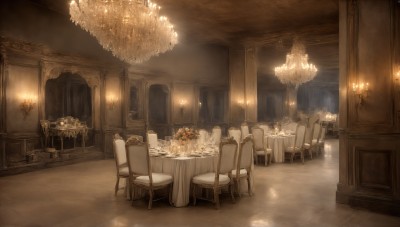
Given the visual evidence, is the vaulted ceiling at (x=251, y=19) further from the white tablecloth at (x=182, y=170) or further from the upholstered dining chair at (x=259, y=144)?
the white tablecloth at (x=182, y=170)

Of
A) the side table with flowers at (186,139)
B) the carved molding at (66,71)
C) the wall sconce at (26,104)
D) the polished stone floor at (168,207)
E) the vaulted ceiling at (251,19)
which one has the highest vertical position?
the vaulted ceiling at (251,19)

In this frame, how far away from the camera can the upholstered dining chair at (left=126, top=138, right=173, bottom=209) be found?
480 cm

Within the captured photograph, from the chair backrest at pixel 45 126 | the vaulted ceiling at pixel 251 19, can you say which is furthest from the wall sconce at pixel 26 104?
the vaulted ceiling at pixel 251 19

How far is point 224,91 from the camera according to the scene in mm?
15219

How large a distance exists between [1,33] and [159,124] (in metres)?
6.18

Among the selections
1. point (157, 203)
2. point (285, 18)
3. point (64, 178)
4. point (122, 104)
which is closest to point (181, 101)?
point (122, 104)

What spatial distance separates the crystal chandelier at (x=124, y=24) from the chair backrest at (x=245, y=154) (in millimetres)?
2231

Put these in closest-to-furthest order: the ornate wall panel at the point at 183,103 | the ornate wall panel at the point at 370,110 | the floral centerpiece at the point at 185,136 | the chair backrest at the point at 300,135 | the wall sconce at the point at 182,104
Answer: the ornate wall panel at the point at 370,110
the floral centerpiece at the point at 185,136
the chair backrest at the point at 300,135
the ornate wall panel at the point at 183,103
the wall sconce at the point at 182,104

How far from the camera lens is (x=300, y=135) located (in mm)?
9367

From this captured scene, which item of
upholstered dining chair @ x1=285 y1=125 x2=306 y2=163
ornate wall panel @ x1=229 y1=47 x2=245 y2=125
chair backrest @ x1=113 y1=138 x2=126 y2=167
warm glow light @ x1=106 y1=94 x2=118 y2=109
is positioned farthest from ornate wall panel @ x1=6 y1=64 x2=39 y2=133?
upholstered dining chair @ x1=285 y1=125 x2=306 y2=163

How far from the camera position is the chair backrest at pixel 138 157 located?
15.8 ft

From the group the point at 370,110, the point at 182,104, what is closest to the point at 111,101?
the point at 182,104

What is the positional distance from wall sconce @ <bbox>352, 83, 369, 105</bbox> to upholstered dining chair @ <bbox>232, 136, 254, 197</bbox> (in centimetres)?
180

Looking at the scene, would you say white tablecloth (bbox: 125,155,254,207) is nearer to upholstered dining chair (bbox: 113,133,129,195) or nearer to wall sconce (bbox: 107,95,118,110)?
upholstered dining chair (bbox: 113,133,129,195)
